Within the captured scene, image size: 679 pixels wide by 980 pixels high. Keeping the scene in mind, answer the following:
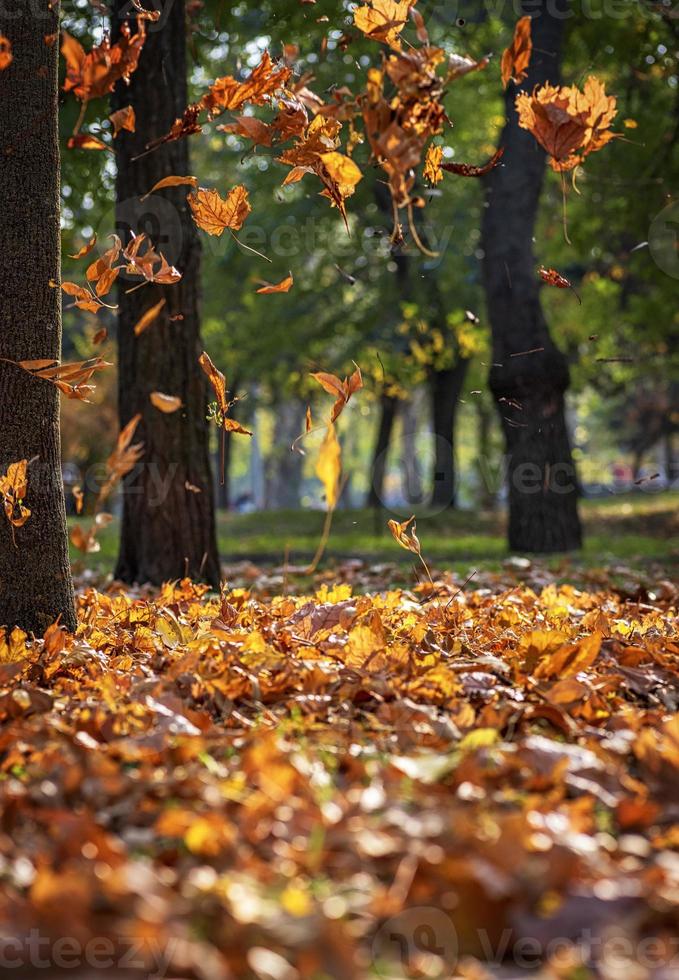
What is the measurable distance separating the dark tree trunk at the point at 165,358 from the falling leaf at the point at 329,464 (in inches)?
145

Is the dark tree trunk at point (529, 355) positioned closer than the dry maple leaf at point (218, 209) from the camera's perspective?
No

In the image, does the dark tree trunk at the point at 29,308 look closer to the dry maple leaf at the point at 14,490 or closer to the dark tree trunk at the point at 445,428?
the dry maple leaf at the point at 14,490

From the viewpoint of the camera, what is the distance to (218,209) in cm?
305

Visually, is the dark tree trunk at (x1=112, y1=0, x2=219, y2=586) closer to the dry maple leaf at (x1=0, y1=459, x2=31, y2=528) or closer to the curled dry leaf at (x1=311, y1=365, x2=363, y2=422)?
the dry maple leaf at (x1=0, y1=459, x2=31, y2=528)

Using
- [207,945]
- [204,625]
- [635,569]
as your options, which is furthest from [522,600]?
[635,569]

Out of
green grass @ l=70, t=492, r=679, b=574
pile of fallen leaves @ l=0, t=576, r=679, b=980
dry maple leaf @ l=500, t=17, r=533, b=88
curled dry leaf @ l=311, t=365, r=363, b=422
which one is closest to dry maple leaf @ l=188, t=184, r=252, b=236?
curled dry leaf @ l=311, t=365, r=363, b=422

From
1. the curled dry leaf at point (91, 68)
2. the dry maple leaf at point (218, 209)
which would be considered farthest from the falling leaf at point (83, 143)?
the dry maple leaf at point (218, 209)

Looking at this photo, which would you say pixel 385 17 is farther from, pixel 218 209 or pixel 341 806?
pixel 341 806

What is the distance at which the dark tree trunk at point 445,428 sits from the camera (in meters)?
18.7

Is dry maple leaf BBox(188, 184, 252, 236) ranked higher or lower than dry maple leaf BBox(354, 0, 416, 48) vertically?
lower

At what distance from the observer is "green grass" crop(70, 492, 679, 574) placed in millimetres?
9156

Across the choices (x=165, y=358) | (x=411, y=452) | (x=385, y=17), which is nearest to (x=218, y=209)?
(x=385, y=17)

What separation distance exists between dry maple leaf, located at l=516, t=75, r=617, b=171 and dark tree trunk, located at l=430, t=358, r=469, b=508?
51.0 ft

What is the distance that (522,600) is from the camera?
4469mm
